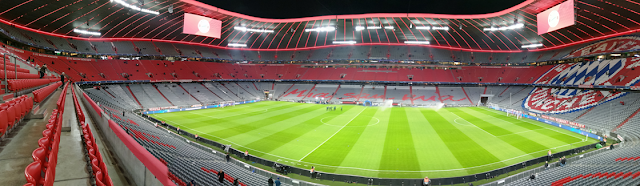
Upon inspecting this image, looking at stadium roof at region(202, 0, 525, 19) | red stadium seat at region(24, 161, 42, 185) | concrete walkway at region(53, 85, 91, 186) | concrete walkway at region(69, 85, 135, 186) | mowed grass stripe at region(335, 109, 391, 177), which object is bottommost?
mowed grass stripe at region(335, 109, 391, 177)

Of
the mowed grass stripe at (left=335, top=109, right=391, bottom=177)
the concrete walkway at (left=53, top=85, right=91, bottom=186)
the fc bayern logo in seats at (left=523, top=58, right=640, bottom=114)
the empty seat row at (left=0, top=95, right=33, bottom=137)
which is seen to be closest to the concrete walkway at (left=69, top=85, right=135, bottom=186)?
the concrete walkway at (left=53, top=85, right=91, bottom=186)

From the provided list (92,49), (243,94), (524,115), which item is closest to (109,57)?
(92,49)

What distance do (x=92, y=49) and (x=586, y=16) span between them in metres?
72.2

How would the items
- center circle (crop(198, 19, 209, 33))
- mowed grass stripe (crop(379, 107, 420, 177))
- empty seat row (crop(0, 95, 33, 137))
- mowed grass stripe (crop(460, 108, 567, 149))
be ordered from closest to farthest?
1. empty seat row (crop(0, 95, 33, 137))
2. mowed grass stripe (crop(379, 107, 420, 177))
3. mowed grass stripe (crop(460, 108, 567, 149))
4. center circle (crop(198, 19, 209, 33))

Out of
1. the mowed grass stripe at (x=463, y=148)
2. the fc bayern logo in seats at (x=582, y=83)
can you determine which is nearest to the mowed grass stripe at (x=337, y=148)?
the mowed grass stripe at (x=463, y=148)

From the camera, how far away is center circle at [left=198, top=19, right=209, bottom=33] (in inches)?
1384

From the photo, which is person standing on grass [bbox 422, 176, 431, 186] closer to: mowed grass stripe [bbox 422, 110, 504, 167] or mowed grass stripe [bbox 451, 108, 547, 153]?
mowed grass stripe [bbox 422, 110, 504, 167]

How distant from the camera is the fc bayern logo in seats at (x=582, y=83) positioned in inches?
1216

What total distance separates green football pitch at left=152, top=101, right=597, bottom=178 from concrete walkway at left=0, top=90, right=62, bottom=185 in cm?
1087

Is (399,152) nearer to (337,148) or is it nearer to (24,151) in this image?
(337,148)

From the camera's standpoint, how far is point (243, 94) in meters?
52.9

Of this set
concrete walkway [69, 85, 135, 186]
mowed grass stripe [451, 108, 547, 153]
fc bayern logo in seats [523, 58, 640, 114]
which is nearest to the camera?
concrete walkway [69, 85, 135, 186]

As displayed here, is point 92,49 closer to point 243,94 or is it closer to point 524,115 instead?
point 243,94

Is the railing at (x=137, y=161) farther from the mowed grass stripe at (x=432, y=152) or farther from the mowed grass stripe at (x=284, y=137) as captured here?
the mowed grass stripe at (x=432, y=152)
